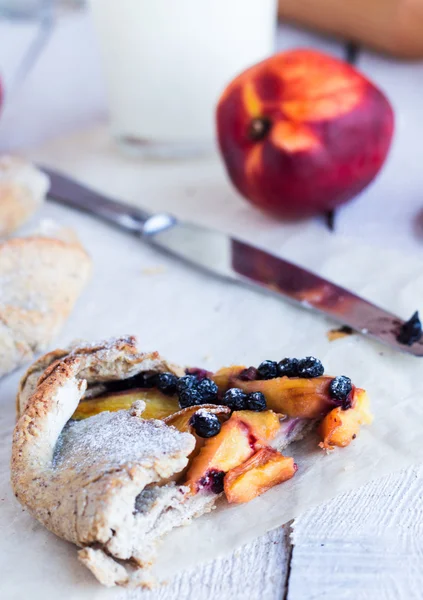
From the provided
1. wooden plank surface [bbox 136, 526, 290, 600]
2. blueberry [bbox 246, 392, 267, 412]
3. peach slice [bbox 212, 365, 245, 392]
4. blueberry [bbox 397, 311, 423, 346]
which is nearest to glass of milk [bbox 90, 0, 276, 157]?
blueberry [bbox 397, 311, 423, 346]

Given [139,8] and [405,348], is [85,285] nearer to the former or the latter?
[405,348]

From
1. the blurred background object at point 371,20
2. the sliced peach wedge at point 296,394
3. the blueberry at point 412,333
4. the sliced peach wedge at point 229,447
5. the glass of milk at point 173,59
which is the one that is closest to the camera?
the sliced peach wedge at point 229,447

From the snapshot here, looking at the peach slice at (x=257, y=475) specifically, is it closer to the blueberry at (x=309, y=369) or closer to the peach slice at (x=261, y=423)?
the peach slice at (x=261, y=423)

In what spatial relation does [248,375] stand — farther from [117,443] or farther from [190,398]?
[117,443]

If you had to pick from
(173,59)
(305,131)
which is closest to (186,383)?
(305,131)

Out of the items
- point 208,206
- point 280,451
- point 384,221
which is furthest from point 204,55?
point 280,451

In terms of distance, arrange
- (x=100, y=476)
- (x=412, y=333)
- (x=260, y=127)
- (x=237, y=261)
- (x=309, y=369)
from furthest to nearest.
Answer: (x=260, y=127) < (x=237, y=261) < (x=412, y=333) < (x=309, y=369) < (x=100, y=476)

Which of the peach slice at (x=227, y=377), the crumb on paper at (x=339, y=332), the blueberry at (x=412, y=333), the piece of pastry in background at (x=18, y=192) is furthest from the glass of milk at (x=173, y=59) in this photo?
the peach slice at (x=227, y=377)
